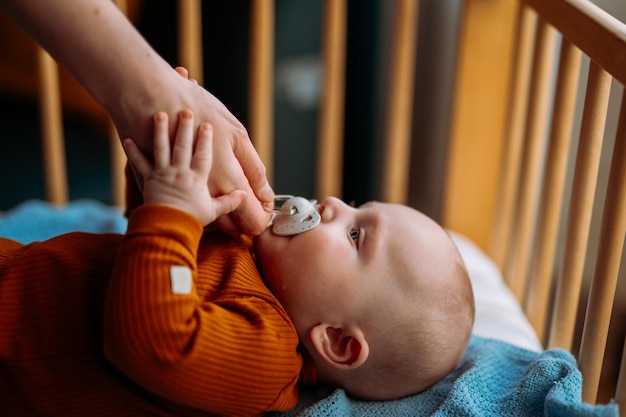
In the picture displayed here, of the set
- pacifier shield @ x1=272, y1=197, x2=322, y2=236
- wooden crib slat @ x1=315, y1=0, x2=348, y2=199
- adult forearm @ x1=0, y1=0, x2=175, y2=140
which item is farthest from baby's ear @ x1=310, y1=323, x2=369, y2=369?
wooden crib slat @ x1=315, y1=0, x2=348, y2=199

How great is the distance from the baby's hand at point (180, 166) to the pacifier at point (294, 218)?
0.16 metres

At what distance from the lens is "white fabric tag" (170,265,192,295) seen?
68 cm

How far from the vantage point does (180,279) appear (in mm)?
685

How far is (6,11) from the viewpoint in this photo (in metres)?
0.69

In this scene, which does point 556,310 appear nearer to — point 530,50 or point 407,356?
point 407,356

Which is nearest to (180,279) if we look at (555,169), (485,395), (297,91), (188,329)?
(188,329)

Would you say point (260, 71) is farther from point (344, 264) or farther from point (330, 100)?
point (344, 264)

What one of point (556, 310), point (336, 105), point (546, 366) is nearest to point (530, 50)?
point (336, 105)

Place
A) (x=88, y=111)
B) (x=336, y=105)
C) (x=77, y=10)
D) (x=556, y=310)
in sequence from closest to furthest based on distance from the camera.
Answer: (x=77, y=10) < (x=556, y=310) < (x=336, y=105) < (x=88, y=111)

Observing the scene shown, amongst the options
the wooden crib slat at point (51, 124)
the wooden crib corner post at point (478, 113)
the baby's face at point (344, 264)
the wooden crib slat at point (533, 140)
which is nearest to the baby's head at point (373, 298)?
the baby's face at point (344, 264)

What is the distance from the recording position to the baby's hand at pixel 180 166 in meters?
0.70

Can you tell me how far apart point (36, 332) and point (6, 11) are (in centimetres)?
32

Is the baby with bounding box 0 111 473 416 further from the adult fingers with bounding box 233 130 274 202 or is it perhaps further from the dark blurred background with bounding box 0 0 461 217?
the dark blurred background with bounding box 0 0 461 217

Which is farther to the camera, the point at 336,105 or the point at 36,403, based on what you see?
the point at 336,105
